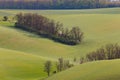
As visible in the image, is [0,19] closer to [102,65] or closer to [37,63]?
[37,63]

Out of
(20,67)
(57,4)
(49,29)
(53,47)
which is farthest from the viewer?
(57,4)

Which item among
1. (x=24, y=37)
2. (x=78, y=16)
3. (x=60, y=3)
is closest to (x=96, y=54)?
(x=24, y=37)

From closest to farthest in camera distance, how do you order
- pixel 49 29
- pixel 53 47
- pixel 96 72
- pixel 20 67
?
pixel 96 72 < pixel 20 67 < pixel 53 47 < pixel 49 29

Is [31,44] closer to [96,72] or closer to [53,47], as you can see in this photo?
[53,47]

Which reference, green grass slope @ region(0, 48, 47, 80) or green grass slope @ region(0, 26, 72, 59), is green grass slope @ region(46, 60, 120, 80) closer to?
green grass slope @ region(0, 48, 47, 80)

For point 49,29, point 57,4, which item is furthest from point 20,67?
point 57,4

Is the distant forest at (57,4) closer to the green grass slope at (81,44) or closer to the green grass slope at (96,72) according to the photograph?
the green grass slope at (81,44)
